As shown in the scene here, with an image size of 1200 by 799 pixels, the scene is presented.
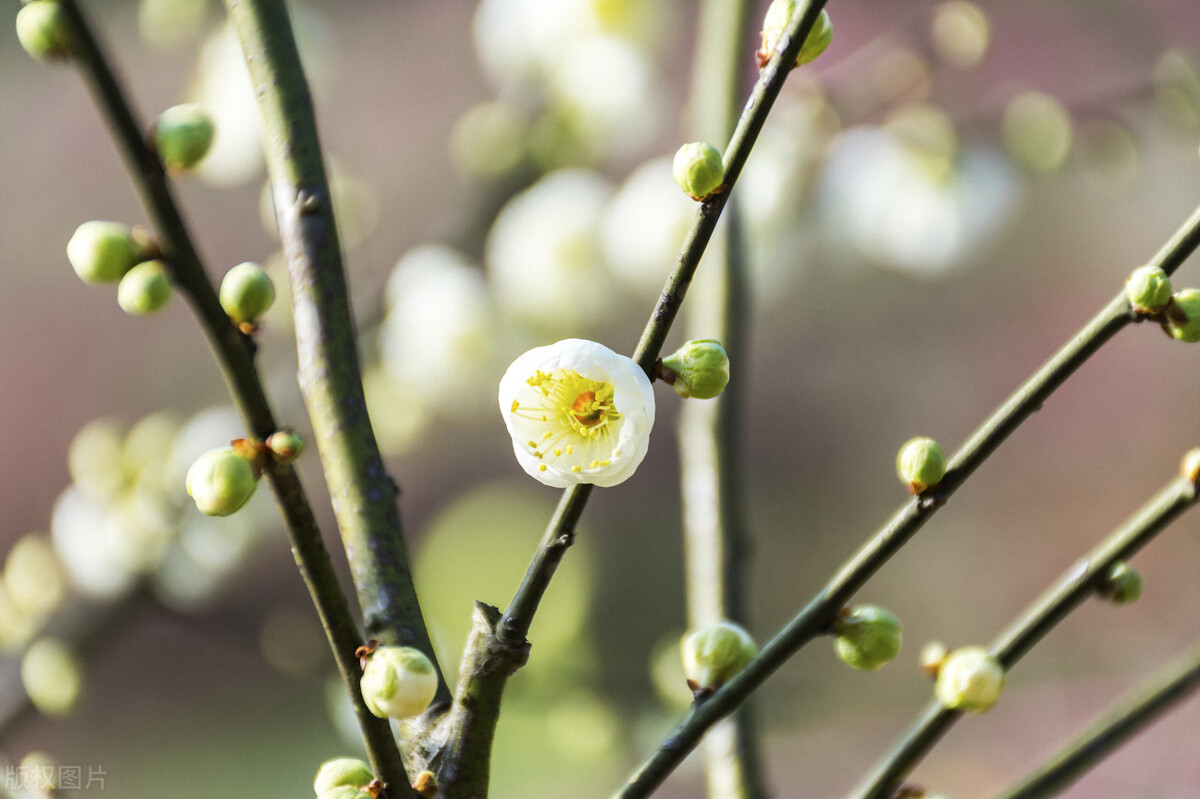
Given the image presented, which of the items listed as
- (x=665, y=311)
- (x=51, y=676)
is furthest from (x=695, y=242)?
(x=51, y=676)

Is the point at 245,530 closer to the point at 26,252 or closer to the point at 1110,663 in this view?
the point at 26,252

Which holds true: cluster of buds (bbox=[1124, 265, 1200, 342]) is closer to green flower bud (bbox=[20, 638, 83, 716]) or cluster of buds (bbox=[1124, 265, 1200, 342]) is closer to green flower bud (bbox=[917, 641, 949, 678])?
green flower bud (bbox=[917, 641, 949, 678])

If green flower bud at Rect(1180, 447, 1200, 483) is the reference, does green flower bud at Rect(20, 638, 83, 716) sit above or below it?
above

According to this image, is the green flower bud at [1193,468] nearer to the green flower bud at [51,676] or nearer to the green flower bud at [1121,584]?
the green flower bud at [1121,584]

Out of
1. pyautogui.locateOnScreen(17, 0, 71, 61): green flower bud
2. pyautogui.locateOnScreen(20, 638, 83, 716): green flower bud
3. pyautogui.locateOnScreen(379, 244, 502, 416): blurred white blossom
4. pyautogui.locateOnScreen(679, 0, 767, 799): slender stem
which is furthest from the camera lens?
pyautogui.locateOnScreen(379, 244, 502, 416): blurred white blossom

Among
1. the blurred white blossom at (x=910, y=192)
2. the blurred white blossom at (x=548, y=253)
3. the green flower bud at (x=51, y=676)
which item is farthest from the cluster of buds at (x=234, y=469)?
the blurred white blossom at (x=910, y=192)

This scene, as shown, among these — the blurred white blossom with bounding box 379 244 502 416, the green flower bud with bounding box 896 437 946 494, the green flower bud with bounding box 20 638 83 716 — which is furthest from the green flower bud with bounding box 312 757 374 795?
the blurred white blossom with bounding box 379 244 502 416

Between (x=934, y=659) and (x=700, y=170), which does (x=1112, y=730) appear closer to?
(x=934, y=659)
